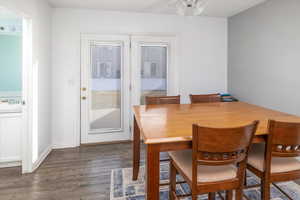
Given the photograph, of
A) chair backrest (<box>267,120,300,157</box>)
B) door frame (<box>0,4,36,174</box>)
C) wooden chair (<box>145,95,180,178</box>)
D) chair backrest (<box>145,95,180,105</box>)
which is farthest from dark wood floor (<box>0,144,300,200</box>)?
chair backrest (<box>267,120,300,157</box>)

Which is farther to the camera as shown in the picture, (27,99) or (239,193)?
(27,99)

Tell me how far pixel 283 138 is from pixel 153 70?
2.71 m

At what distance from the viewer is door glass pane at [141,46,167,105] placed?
3.73m

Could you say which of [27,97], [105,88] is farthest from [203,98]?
[27,97]

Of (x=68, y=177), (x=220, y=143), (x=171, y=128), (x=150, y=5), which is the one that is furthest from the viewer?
(x=150, y=5)

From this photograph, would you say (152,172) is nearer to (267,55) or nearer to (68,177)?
(68,177)

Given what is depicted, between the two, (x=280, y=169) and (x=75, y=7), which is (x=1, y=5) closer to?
(x=75, y=7)

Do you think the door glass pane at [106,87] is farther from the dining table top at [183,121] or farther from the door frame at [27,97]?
the dining table top at [183,121]

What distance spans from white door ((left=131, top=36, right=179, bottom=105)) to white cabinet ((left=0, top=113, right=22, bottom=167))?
1.85 meters

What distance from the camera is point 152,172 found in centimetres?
130

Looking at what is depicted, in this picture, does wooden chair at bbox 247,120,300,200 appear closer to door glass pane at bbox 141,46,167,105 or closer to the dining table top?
the dining table top

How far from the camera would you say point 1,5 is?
194 centimetres

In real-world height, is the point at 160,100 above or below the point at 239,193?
above

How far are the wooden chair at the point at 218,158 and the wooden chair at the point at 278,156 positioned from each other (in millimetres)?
185
